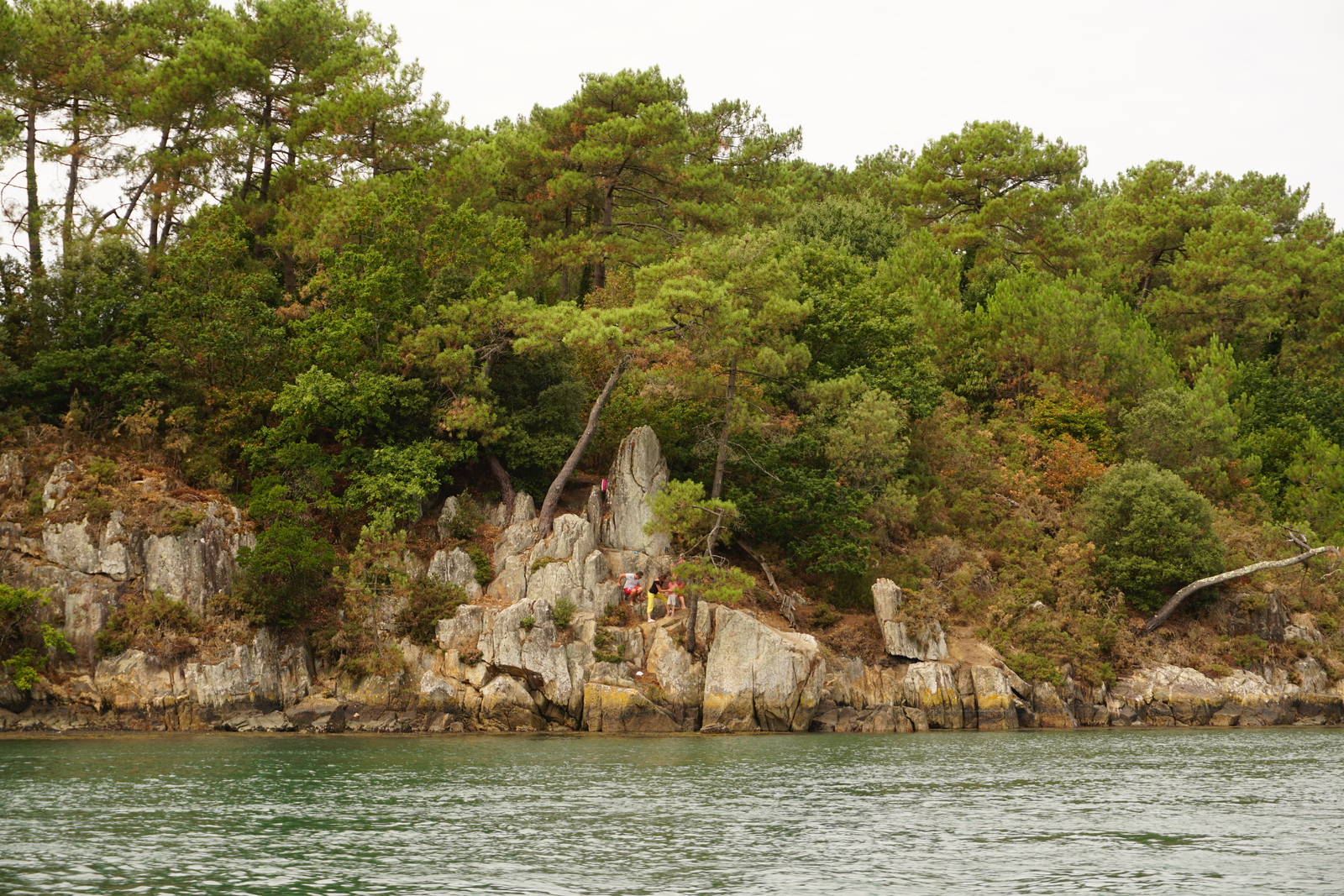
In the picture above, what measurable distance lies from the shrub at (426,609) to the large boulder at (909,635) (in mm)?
15086

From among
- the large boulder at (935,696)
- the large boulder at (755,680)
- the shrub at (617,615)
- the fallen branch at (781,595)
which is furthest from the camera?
the fallen branch at (781,595)

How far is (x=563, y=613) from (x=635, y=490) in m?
6.46

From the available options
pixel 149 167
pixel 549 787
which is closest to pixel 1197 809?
pixel 549 787

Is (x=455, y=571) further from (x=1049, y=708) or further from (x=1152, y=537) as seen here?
(x=1152, y=537)

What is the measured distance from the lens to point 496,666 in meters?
37.4

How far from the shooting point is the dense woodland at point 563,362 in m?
A: 41.9

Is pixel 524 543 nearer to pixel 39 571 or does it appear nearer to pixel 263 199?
pixel 39 571

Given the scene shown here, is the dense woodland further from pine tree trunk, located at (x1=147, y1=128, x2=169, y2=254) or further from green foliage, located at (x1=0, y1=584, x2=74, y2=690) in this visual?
green foliage, located at (x1=0, y1=584, x2=74, y2=690)

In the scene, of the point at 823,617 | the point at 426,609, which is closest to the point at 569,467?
the point at 426,609

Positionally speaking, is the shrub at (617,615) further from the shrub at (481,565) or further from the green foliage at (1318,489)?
the green foliage at (1318,489)

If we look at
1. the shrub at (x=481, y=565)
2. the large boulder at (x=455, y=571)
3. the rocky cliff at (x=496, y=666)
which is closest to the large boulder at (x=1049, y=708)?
the rocky cliff at (x=496, y=666)

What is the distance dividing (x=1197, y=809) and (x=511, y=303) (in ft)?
94.1

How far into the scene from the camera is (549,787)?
2464 cm

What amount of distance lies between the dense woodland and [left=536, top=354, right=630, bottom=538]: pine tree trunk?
176 millimetres
